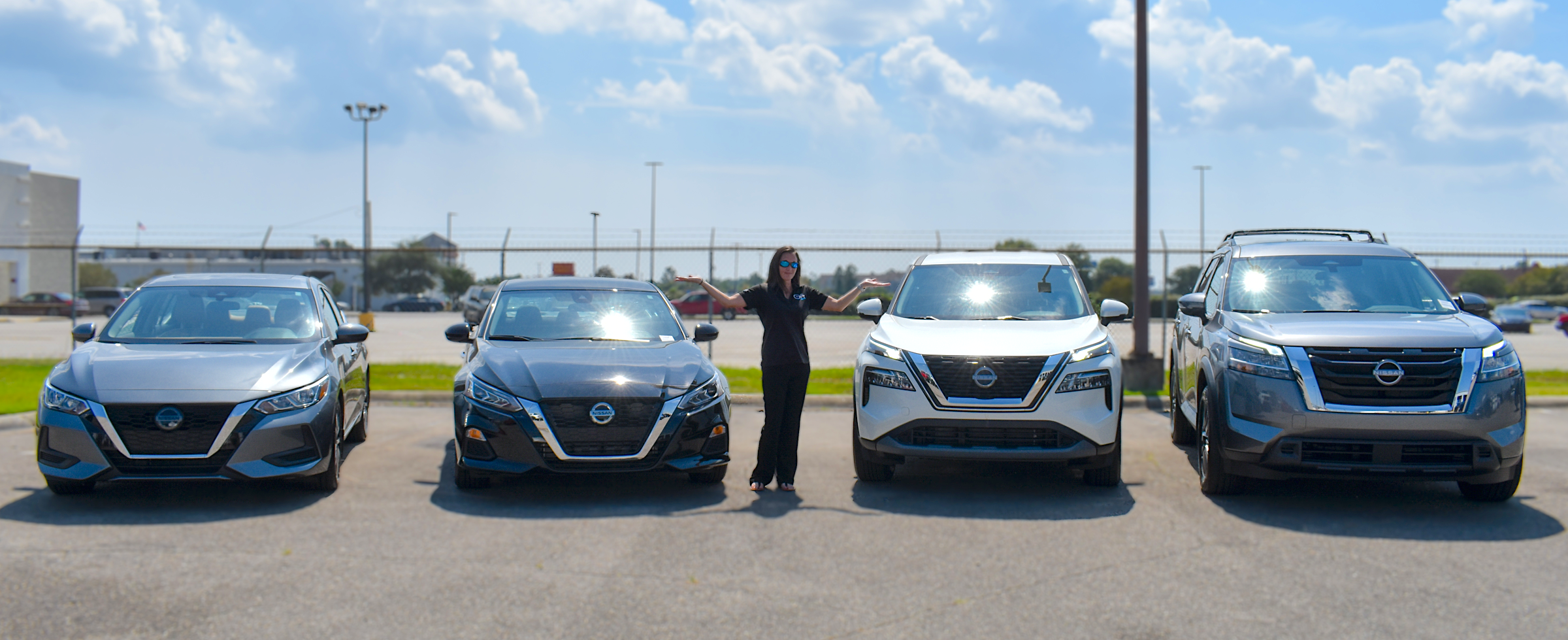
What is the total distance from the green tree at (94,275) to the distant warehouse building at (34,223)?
14900 mm

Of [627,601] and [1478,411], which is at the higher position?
[1478,411]

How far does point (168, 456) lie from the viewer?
6.09 meters

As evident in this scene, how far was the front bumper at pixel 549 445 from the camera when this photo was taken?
641cm

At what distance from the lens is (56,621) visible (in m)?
4.16

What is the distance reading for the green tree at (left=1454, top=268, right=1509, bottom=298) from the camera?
65.2m

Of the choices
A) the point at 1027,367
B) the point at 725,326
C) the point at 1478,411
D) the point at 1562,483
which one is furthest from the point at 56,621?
the point at 725,326

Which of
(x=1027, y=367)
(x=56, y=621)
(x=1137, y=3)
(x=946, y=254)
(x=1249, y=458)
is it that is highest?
(x=1137, y=3)

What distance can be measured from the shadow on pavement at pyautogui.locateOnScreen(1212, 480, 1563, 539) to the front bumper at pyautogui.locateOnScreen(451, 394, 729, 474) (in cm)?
329

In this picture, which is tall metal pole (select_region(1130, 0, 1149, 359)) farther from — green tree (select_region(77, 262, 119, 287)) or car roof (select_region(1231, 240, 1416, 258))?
green tree (select_region(77, 262, 119, 287))

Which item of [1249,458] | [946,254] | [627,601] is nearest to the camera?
[627,601]

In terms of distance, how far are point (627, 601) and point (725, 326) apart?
88.1 feet

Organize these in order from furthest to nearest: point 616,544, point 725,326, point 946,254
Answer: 1. point 725,326
2. point 946,254
3. point 616,544

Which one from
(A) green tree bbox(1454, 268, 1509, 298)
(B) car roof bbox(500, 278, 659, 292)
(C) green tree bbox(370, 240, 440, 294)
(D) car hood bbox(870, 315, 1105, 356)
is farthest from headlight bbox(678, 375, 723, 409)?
(A) green tree bbox(1454, 268, 1509, 298)

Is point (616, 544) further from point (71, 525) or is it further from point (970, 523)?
point (71, 525)
